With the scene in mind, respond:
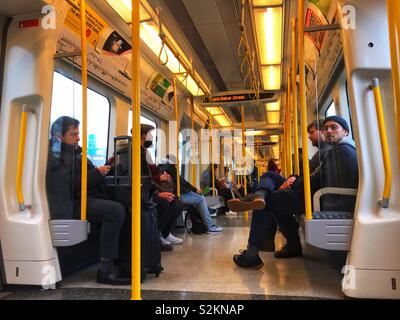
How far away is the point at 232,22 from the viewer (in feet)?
14.5

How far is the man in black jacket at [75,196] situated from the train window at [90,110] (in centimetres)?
10

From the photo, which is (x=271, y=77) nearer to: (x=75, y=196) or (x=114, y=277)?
(x=75, y=196)

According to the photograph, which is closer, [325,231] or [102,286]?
[325,231]

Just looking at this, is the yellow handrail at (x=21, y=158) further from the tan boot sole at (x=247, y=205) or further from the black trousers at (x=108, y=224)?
the tan boot sole at (x=247, y=205)

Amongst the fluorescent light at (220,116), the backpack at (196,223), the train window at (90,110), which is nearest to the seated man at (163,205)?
the train window at (90,110)

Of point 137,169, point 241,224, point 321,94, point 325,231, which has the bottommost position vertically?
point 241,224

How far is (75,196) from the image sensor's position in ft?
9.03

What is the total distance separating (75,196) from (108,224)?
382 millimetres

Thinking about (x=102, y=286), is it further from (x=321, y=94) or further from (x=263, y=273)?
(x=321, y=94)

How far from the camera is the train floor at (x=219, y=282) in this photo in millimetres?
2303

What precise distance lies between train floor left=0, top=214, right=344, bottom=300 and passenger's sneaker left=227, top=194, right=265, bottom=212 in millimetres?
558
